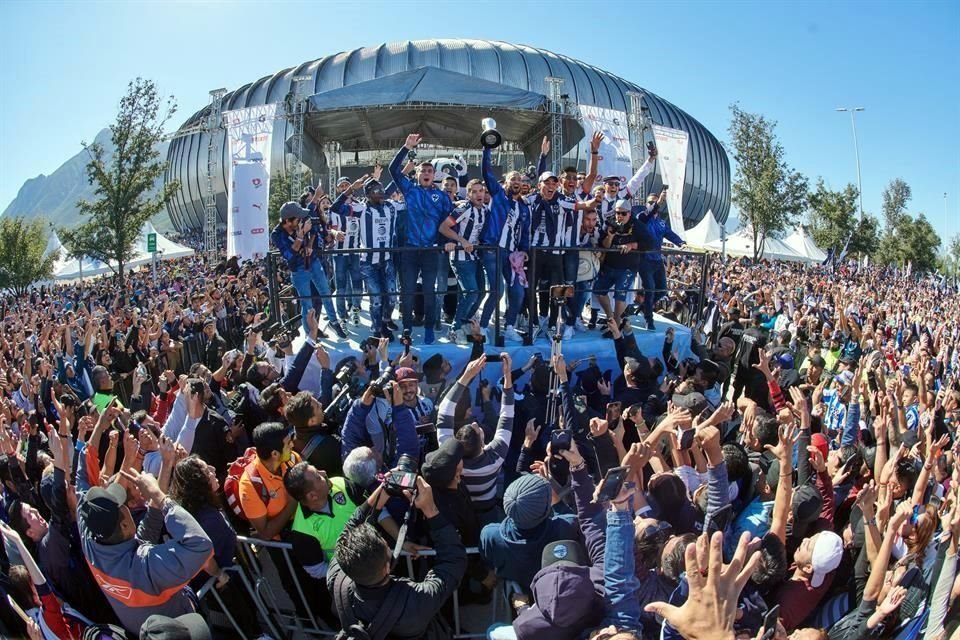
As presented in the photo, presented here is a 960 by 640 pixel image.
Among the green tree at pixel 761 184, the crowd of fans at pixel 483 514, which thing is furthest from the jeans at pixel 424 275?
the green tree at pixel 761 184

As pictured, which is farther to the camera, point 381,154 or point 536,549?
point 381,154

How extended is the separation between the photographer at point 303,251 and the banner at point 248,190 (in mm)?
6679

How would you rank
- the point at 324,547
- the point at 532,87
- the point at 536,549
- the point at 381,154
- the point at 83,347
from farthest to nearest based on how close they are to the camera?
the point at 532,87 → the point at 381,154 → the point at 83,347 → the point at 324,547 → the point at 536,549

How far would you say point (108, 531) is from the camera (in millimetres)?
2898

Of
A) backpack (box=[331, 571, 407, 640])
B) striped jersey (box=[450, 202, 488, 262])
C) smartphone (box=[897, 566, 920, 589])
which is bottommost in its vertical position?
backpack (box=[331, 571, 407, 640])

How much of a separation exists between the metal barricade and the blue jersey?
388 cm

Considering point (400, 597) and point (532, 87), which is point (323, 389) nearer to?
point (400, 597)

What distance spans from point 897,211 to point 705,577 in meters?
56.1

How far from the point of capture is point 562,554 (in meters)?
3.05

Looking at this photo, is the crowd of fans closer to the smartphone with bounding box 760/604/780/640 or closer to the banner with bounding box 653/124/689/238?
the smartphone with bounding box 760/604/780/640

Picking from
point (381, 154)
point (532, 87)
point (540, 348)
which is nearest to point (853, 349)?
point (540, 348)

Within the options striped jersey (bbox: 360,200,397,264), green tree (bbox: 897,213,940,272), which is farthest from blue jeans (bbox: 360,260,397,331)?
green tree (bbox: 897,213,940,272)

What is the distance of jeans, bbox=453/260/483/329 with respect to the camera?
752 cm

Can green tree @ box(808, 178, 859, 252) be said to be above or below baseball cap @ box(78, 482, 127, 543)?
above
